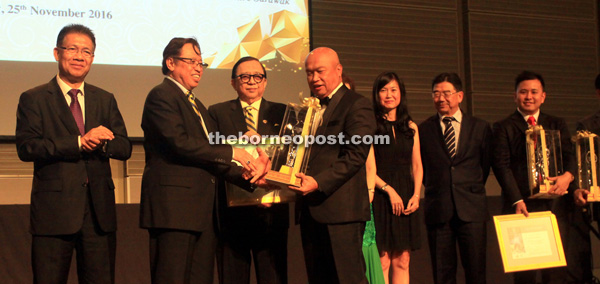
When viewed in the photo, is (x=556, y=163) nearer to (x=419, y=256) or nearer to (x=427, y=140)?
(x=427, y=140)

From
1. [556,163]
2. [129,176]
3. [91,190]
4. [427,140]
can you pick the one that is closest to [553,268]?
[556,163]

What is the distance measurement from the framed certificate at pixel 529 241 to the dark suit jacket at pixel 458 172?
0.15m

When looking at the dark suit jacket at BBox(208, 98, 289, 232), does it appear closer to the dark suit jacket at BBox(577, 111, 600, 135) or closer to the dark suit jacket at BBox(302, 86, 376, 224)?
the dark suit jacket at BBox(302, 86, 376, 224)

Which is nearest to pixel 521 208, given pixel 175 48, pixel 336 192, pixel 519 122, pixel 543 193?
pixel 543 193

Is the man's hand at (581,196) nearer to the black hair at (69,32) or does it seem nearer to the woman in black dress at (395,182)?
the woman in black dress at (395,182)

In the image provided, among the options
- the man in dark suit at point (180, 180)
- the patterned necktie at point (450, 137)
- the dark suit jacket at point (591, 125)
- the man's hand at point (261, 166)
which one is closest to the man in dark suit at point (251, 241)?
the man in dark suit at point (180, 180)

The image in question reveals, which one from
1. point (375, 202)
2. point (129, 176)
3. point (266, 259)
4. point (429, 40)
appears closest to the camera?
point (266, 259)

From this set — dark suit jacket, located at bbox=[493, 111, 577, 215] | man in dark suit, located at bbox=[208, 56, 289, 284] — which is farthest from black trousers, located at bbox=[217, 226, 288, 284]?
dark suit jacket, located at bbox=[493, 111, 577, 215]

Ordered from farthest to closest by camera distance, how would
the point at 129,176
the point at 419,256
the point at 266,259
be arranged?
the point at 129,176, the point at 419,256, the point at 266,259

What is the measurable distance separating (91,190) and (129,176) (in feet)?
7.61

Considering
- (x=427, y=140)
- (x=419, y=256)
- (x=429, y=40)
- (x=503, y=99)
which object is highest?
(x=429, y=40)

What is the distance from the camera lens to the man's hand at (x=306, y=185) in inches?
96.6

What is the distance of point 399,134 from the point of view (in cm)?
339

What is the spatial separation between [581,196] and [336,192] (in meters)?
1.69
